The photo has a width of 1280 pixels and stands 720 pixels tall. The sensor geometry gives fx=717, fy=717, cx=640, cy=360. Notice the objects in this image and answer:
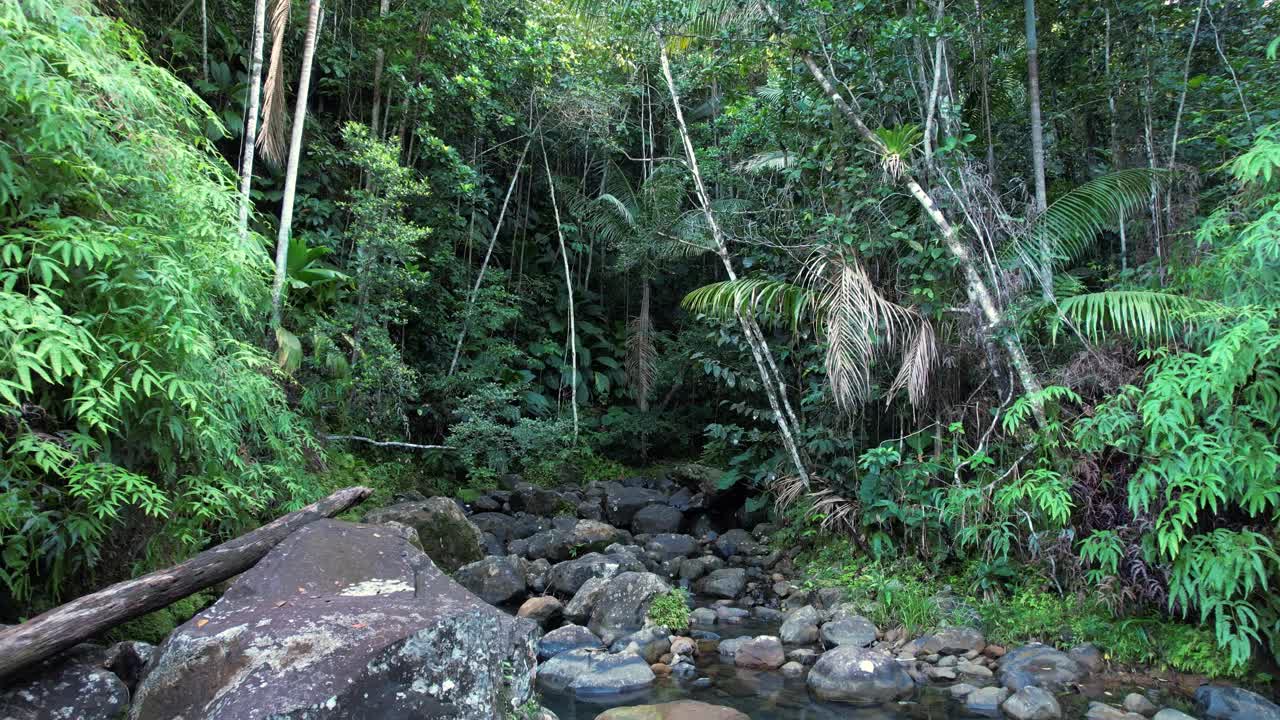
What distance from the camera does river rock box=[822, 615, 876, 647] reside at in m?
5.84

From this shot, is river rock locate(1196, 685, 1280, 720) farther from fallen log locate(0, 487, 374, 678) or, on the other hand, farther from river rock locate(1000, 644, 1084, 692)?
fallen log locate(0, 487, 374, 678)

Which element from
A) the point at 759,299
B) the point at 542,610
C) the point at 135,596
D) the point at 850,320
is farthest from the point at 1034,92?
the point at 135,596

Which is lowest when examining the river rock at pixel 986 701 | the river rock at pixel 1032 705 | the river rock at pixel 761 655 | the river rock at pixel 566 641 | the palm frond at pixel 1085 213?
the river rock at pixel 566 641

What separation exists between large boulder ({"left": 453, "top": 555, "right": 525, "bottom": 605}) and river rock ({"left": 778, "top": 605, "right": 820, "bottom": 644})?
103 inches

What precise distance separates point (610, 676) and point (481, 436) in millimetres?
5451

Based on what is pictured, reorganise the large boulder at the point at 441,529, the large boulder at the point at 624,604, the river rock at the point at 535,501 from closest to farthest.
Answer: the large boulder at the point at 624,604 → the large boulder at the point at 441,529 → the river rock at the point at 535,501

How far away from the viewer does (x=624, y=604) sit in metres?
6.45

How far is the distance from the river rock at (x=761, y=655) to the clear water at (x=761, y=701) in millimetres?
85

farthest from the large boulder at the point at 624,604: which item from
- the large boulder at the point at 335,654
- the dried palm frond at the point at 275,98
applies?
the dried palm frond at the point at 275,98

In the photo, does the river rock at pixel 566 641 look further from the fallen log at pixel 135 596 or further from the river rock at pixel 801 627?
the fallen log at pixel 135 596

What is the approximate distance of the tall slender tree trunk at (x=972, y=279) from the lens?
5824mm

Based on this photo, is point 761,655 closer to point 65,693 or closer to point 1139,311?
point 1139,311

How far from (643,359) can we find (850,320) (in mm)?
7153

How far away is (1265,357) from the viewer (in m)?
4.37
